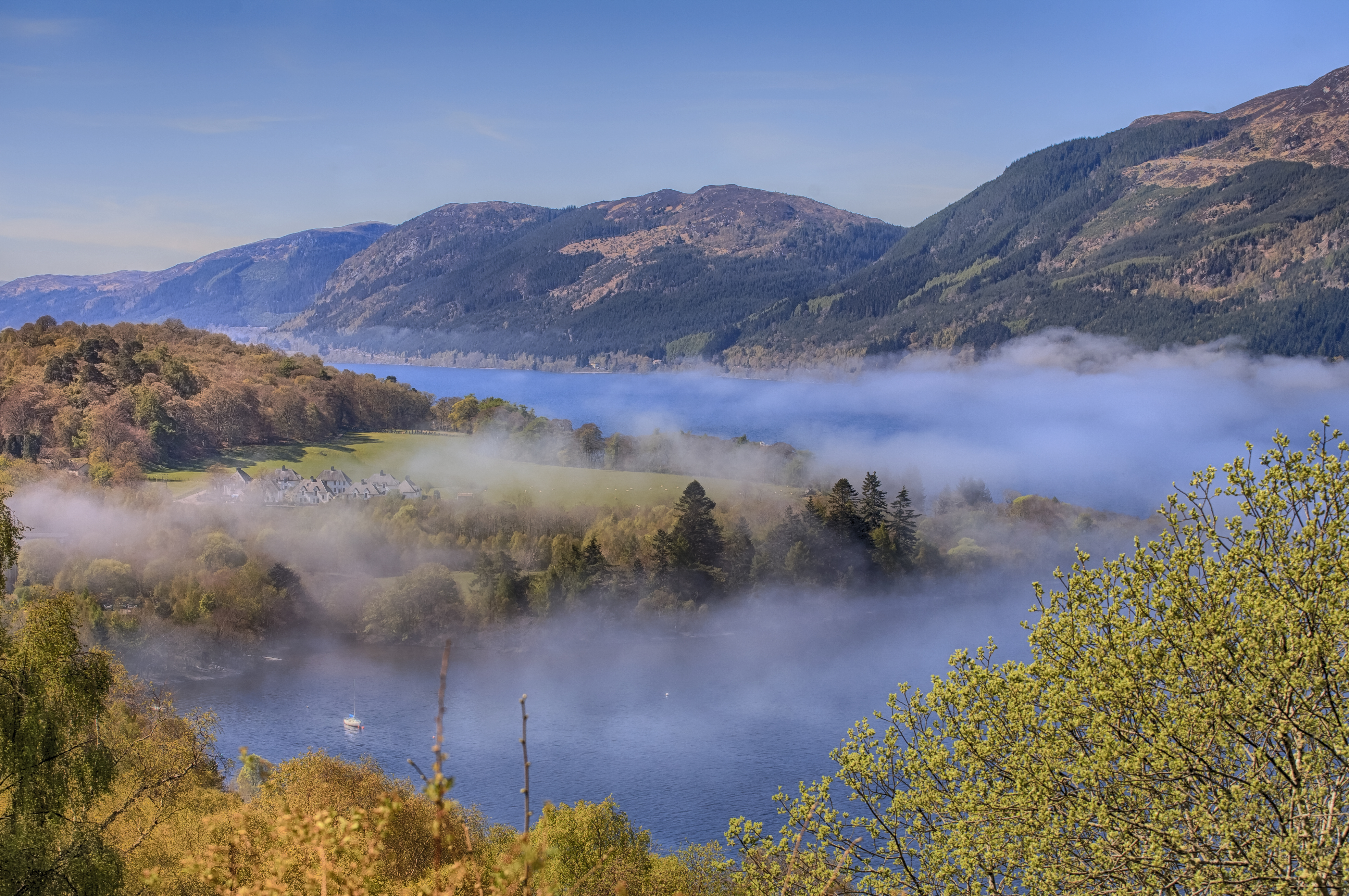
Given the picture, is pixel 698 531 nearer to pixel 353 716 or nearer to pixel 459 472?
pixel 459 472

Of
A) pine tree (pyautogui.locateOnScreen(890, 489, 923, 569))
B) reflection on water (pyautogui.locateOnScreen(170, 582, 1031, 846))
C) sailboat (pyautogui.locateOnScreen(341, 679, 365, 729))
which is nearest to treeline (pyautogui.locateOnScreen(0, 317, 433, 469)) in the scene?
reflection on water (pyautogui.locateOnScreen(170, 582, 1031, 846))

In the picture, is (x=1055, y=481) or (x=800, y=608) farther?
(x=1055, y=481)

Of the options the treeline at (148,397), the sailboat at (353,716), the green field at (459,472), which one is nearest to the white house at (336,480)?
the green field at (459,472)

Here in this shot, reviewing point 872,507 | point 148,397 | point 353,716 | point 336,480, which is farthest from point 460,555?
point 872,507

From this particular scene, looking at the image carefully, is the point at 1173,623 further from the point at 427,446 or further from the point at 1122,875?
the point at 427,446

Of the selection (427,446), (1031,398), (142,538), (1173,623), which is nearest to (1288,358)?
(1031,398)

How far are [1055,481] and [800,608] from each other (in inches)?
2583

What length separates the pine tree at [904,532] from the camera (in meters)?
79.8

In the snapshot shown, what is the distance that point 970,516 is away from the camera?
8869 centimetres

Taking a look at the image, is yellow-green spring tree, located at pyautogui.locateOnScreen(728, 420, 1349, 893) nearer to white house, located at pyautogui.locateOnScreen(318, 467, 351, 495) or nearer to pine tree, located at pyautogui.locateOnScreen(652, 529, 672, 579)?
pine tree, located at pyautogui.locateOnScreen(652, 529, 672, 579)

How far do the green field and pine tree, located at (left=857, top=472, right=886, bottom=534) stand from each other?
7.32 m

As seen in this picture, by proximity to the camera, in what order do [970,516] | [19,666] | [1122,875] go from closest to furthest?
[1122,875], [19,666], [970,516]

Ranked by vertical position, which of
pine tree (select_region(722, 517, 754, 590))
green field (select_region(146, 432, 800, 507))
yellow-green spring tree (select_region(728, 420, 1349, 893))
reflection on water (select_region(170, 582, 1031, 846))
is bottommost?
reflection on water (select_region(170, 582, 1031, 846))

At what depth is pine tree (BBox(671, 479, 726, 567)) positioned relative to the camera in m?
74.1
